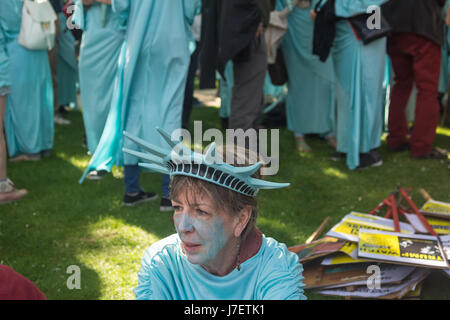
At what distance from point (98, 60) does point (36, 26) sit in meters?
1.03

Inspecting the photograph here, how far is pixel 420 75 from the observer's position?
534 cm

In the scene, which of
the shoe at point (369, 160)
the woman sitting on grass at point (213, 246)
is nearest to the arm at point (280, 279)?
the woman sitting on grass at point (213, 246)

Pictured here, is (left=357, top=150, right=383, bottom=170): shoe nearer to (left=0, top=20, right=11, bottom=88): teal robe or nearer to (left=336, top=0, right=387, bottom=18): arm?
(left=336, top=0, right=387, bottom=18): arm

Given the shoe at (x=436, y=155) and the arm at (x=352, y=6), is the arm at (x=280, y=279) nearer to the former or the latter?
the arm at (x=352, y=6)

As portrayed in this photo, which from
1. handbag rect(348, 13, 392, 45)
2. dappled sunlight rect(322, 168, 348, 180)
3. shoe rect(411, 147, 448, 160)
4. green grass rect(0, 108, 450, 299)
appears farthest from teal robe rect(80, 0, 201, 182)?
shoe rect(411, 147, 448, 160)

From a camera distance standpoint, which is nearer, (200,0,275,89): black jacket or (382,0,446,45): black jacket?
(200,0,275,89): black jacket

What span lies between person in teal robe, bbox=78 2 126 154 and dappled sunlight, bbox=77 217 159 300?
95cm

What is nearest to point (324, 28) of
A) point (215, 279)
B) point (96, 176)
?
point (96, 176)

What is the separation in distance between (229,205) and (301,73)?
416 cm

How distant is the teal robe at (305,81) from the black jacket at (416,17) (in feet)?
2.63

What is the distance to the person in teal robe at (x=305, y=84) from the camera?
227 inches

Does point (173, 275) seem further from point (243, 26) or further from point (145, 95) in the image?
point (243, 26)

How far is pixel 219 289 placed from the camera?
2062mm

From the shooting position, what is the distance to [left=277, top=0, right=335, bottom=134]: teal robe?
5762 millimetres
